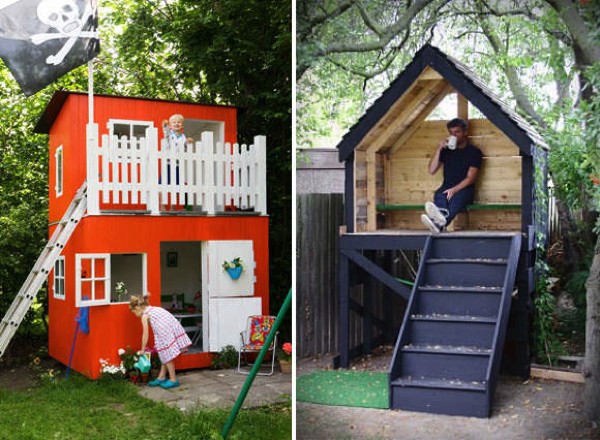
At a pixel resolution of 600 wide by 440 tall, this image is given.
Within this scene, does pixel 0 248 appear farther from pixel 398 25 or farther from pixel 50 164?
pixel 398 25

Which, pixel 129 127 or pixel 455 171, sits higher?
pixel 129 127

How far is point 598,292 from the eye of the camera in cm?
241

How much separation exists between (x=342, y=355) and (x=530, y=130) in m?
1.04

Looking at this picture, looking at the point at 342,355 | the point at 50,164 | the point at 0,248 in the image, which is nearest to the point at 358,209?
the point at 342,355

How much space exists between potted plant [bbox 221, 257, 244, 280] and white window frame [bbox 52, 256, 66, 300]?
0.95 metres

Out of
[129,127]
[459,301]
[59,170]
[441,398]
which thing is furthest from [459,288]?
[59,170]

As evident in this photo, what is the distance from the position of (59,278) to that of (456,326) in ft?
9.26

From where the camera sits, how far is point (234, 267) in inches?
175

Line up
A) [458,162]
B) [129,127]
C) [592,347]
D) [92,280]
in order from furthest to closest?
[129,127] → [92,280] → [458,162] → [592,347]

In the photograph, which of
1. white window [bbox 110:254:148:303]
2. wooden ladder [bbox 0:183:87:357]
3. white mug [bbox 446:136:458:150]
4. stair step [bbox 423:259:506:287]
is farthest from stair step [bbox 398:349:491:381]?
wooden ladder [bbox 0:183:87:357]

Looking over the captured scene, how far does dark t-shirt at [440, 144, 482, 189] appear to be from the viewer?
251 cm

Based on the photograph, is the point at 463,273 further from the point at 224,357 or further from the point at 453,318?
the point at 224,357

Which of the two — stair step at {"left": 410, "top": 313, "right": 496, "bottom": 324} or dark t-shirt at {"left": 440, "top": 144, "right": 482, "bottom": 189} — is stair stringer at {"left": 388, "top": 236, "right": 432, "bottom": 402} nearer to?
stair step at {"left": 410, "top": 313, "right": 496, "bottom": 324}

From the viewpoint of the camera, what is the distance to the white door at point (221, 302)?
441 cm
